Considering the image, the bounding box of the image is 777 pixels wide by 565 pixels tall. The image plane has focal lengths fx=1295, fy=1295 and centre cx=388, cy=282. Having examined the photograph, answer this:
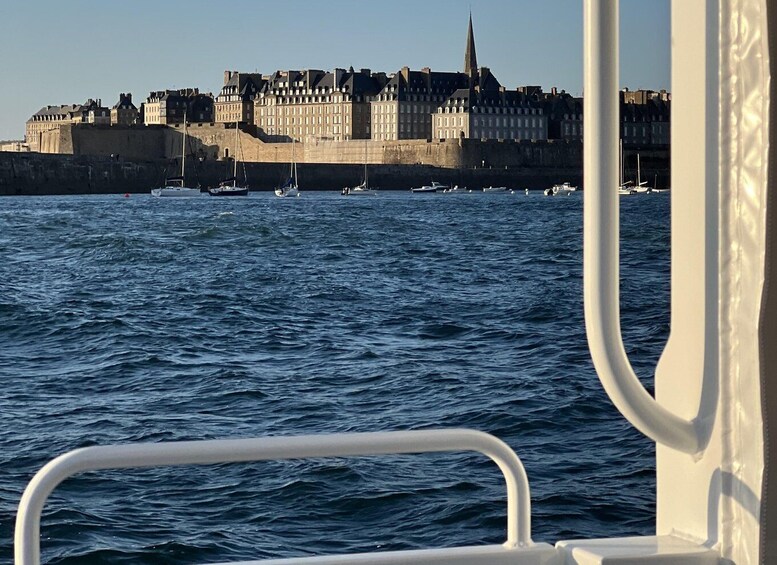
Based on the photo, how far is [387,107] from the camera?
81.5m

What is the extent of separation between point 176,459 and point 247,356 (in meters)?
14.4

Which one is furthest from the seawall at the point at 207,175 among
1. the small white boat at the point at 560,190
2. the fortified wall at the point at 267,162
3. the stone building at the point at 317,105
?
the stone building at the point at 317,105

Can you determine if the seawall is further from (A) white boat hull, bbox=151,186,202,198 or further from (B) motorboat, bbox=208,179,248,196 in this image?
(A) white boat hull, bbox=151,186,202,198

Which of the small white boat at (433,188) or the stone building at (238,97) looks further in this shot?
the stone building at (238,97)

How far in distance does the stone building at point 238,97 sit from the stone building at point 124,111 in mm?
6544

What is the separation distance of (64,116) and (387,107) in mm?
28829

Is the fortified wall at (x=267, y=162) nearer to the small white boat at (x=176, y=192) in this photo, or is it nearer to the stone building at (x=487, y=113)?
the small white boat at (x=176, y=192)

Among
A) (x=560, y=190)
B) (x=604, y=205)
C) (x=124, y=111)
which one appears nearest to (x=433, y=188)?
(x=560, y=190)

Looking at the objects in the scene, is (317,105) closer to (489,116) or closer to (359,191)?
(489,116)

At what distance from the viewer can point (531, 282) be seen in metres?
24.3

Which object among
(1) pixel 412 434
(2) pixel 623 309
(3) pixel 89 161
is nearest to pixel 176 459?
(1) pixel 412 434

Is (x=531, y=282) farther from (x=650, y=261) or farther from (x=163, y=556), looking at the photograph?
(x=163, y=556)

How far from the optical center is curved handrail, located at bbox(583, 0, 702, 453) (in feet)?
3.75

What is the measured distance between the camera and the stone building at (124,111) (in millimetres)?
90938
